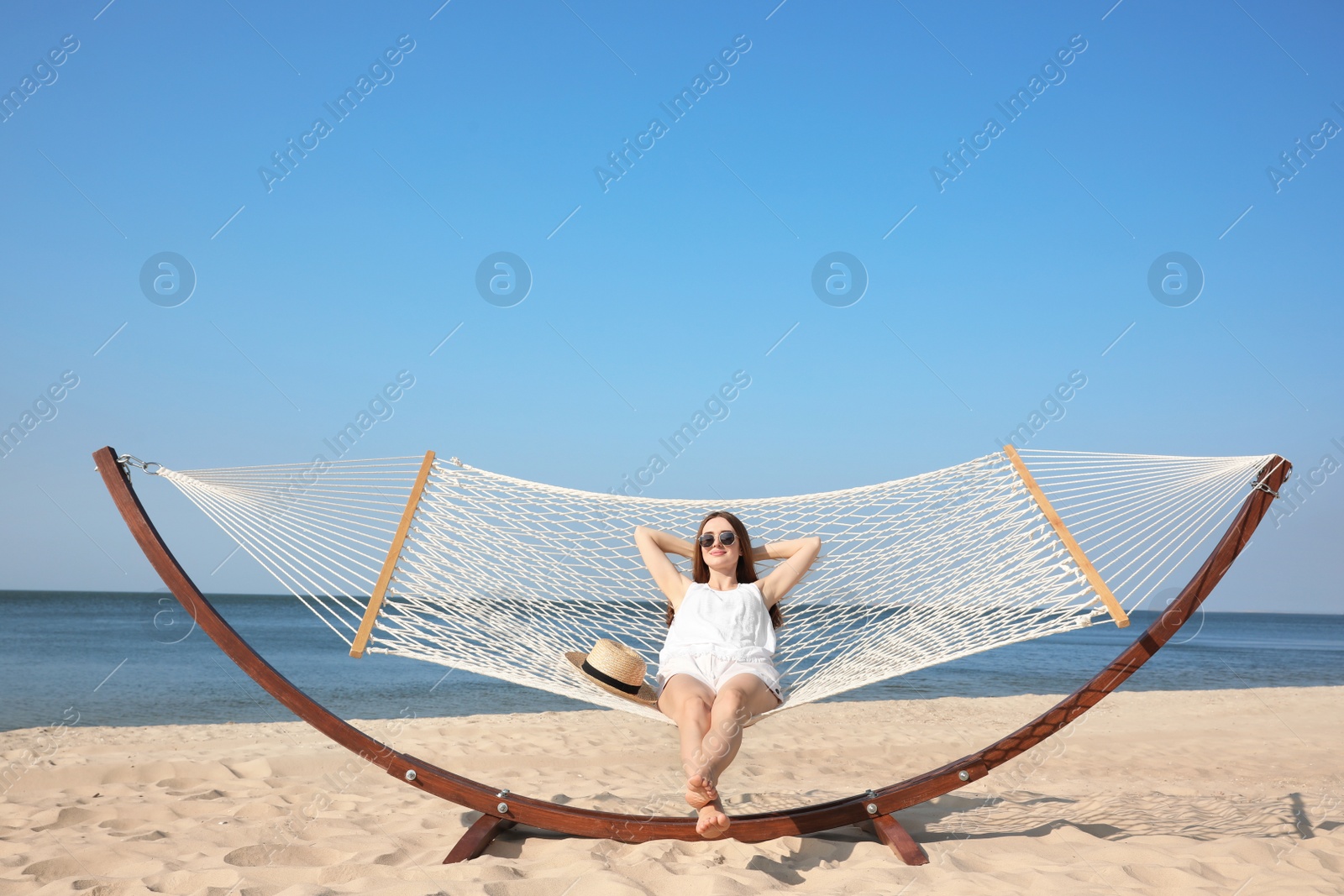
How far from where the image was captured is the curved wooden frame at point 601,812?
2217 mm

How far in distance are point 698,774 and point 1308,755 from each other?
421 centimetres

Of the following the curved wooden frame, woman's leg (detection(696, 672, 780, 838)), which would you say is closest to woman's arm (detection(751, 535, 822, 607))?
woman's leg (detection(696, 672, 780, 838))

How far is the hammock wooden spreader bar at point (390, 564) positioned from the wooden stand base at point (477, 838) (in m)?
0.56

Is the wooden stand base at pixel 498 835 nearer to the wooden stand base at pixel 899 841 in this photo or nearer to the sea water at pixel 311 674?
the wooden stand base at pixel 899 841

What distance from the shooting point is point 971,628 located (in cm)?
246

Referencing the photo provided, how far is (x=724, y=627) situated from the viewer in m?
2.46

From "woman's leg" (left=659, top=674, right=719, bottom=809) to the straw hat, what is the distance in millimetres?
119

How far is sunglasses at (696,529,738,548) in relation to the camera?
2.64 meters

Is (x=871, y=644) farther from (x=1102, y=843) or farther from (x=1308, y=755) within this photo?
(x=1308, y=755)

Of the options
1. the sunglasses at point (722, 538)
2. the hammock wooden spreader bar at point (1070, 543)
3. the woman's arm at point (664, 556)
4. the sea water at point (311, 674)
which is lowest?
the sea water at point (311, 674)

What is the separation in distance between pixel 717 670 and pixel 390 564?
103 cm

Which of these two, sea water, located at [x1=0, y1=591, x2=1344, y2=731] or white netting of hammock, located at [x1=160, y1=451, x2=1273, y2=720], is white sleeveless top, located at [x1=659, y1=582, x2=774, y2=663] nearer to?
white netting of hammock, located at [x1=160, y1=451, x2=1273, y2=720]

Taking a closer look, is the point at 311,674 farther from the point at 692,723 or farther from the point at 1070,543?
the point at 1070,543

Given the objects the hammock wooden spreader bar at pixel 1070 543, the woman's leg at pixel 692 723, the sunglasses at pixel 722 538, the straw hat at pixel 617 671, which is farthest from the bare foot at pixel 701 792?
the hammock wooden spreader bar at pixel 1070 543
